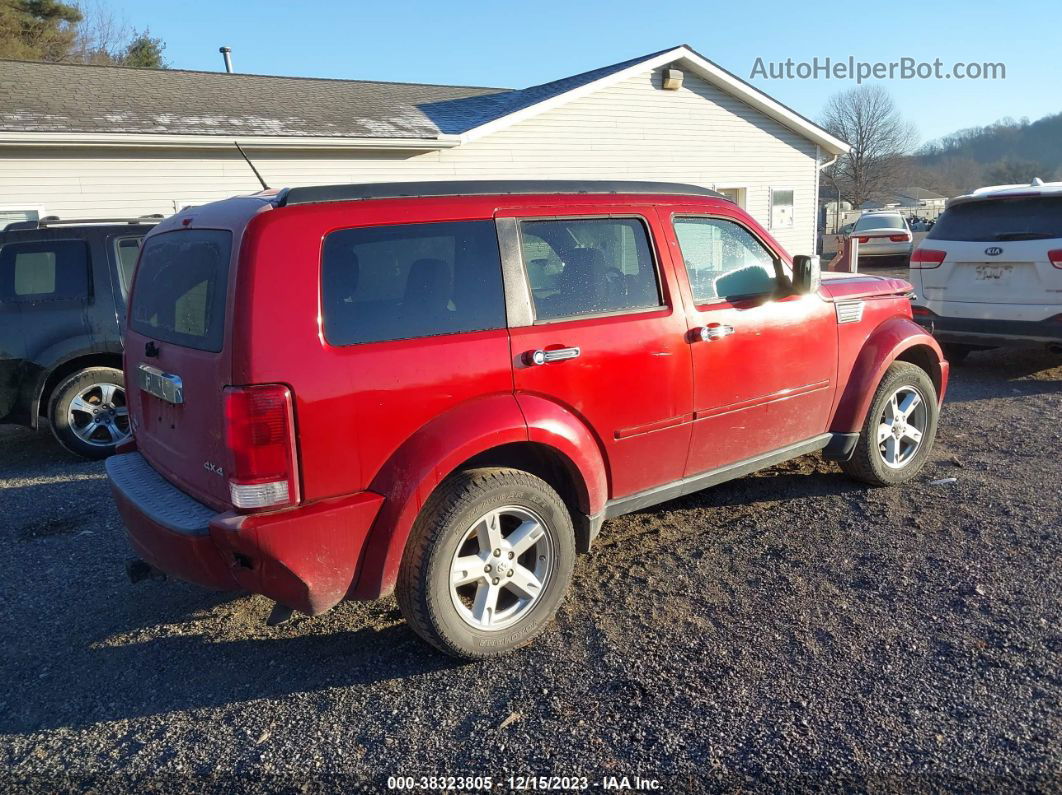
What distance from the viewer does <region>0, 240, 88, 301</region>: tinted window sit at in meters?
6.12

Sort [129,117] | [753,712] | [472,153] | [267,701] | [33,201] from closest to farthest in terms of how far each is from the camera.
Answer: [753,712], [267,701], [33,201], [129,117], [472,153]

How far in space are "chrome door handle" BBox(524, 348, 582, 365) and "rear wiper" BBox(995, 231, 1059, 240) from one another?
6.15 m

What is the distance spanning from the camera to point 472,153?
13.5 metres

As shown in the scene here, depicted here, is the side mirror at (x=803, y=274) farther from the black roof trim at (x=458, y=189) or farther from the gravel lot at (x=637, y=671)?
the gravel lot at (x=637, y=671)

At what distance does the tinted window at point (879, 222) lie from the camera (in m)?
27.5

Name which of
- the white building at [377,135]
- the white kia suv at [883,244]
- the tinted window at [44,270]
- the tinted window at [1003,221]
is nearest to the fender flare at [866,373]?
the tinted window at [1003,221]

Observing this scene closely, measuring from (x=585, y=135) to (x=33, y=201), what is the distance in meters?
8.91

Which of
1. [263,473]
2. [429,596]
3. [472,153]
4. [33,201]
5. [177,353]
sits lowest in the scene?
[429,596]

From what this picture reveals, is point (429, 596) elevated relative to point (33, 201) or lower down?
lower down

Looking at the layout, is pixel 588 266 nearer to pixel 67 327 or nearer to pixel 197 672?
pixel 197 672

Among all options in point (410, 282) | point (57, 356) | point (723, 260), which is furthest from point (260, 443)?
point (57, 356)

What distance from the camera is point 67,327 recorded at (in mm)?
6207

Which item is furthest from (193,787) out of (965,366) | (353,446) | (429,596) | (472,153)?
(472,153)

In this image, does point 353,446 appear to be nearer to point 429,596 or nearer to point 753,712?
point 429,596
